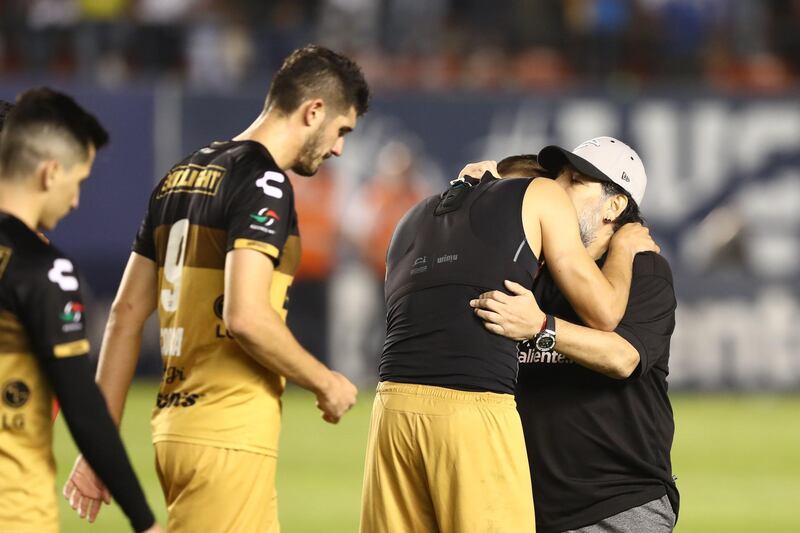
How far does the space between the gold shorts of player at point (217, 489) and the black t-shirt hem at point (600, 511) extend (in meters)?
1.08

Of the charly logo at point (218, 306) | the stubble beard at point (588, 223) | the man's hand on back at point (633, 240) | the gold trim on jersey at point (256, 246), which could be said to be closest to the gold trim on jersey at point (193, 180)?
the gold trim on jersey at point (256, 246)

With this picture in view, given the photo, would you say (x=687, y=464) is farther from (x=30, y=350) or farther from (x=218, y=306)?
(x=30, y=350)

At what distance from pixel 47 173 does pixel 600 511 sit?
239 centimetres

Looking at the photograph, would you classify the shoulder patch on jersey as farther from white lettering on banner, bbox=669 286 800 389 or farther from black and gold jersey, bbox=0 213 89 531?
white lettering on banner, bbox=669 286 800 389

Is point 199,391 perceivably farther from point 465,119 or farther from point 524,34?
point 524,34

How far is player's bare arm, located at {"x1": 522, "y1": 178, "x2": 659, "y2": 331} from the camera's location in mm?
4859

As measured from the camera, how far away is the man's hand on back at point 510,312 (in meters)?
4.77

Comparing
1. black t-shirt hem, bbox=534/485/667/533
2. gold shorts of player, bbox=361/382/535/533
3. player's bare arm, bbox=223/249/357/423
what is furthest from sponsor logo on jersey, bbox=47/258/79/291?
black t-shirt hem, bbox=534/485/667/533

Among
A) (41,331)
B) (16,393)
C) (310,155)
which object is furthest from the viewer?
(310,155)

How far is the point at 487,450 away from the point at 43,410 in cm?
150

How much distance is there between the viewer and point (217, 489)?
489 centimetres

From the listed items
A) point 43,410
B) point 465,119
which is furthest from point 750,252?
point 43,410

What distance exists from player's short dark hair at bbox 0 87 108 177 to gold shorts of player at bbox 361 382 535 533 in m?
1.46

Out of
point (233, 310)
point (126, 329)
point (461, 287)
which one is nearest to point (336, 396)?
point (233, 310)
